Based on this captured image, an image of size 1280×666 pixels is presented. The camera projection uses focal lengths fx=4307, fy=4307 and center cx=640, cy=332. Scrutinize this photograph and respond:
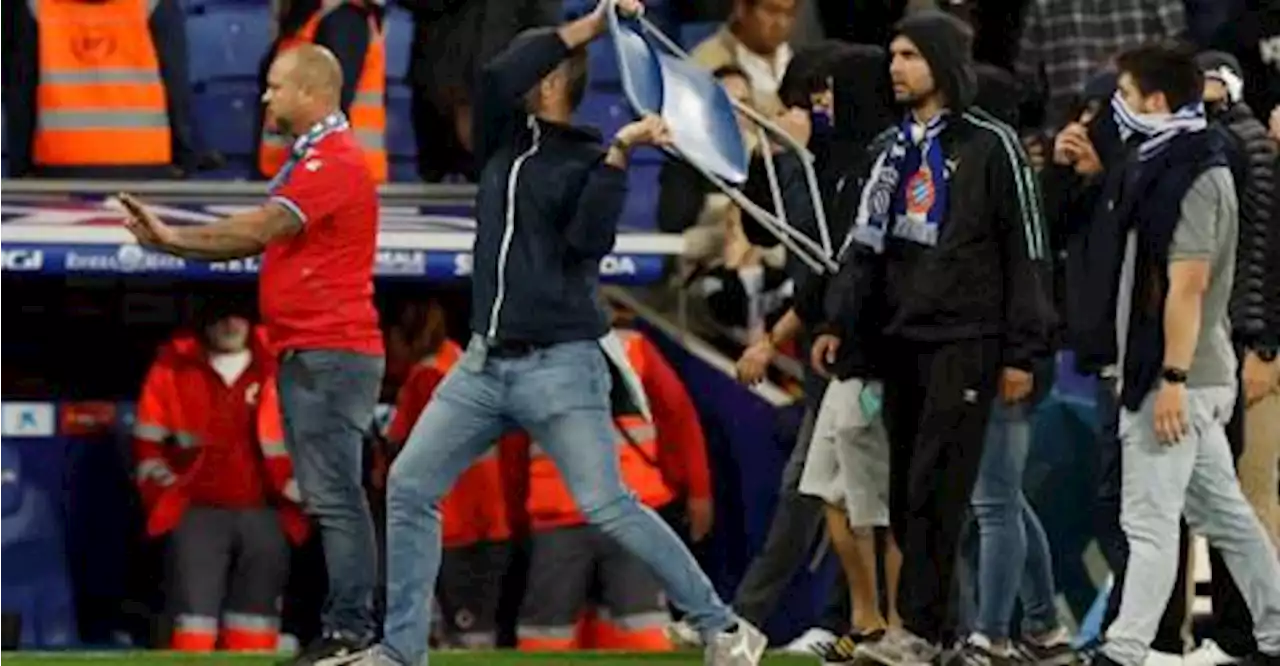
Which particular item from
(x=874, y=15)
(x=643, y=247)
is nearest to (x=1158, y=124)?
(x=643, y=247)

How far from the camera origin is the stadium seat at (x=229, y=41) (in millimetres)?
17672

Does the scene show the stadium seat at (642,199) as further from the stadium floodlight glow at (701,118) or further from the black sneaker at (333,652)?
the black sneaker at (333,652)

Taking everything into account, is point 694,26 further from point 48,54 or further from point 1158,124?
point 1158,124

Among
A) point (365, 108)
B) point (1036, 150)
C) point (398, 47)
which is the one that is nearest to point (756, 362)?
point (1036, 150)

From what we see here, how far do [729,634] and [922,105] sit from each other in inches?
69.9

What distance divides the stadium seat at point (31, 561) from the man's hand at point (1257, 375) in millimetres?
4937

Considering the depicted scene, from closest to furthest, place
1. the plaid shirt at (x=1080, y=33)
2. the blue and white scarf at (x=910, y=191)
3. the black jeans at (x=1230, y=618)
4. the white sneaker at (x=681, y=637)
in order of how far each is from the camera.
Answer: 1. the blue and white scarf at (x=910, y=191)
2. the black jeans at (x=1230, y=618)
3. the white sneaker at (x=681, y=637)
4. the plaid shirt at (x=1080, y=33)

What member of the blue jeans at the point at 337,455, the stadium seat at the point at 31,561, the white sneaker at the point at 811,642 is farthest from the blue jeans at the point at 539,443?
the stadium seat at the point at 31,561

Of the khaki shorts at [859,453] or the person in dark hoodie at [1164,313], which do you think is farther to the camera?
the khaki shorts at [859,453]

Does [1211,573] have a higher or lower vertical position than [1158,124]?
lower

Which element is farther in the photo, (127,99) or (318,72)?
(127,99)

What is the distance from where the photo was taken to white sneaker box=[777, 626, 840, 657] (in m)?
14.8

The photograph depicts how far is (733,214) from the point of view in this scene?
56.8 ft

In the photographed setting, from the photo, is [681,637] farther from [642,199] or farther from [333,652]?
[642,199]
